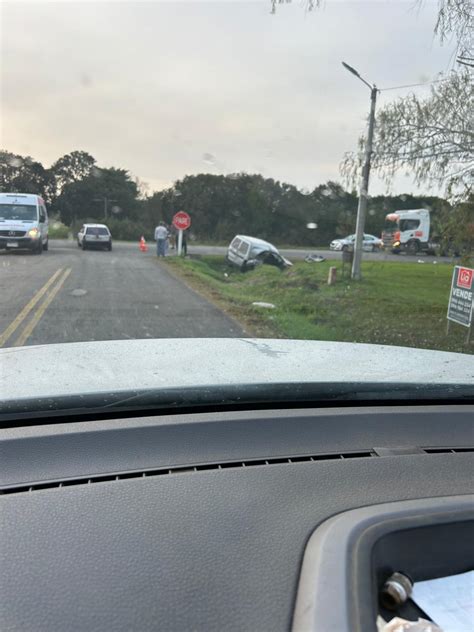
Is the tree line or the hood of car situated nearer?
the hood of car

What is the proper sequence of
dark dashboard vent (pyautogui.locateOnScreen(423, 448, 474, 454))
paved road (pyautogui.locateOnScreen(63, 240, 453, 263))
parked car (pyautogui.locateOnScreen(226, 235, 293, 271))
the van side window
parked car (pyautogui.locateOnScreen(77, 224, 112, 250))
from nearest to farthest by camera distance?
1. dark dashboard vent (pyautogui.locateOnScreen(423, 448, 474, 454))
2. parked car (pyautogui.locateOnScreen(77, 224, 112, 250))
3. paved road (pyautogui.locateOnScreen(63, 240, 453, 263))
4. parked car (pyautogui.locateOnScreen(226, 235, 293, 271))
5. the van side window

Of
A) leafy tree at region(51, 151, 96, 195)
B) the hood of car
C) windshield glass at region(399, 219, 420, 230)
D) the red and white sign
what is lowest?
the hood of car

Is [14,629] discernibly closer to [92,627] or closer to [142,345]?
[92,627]

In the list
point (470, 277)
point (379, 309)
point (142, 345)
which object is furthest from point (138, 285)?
point (142, 345)

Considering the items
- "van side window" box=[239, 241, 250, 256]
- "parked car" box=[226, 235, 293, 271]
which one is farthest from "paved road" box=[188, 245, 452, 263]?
"van side window" box=[239, 241, 250, 256]

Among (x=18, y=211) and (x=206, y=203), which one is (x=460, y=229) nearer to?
(x=18, y=211)

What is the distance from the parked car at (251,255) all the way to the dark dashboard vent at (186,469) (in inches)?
841

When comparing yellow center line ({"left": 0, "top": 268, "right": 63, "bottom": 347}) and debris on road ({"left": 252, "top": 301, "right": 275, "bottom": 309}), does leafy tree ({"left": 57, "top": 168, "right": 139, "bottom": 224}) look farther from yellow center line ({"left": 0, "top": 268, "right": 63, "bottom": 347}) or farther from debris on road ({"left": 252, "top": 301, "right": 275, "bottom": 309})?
debris on road ({"left": 252, "top": 301, "right": 275, "bottom": 309})

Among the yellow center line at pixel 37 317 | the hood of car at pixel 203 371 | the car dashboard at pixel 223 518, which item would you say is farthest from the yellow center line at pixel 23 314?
the car dashboard at pixel 223 518

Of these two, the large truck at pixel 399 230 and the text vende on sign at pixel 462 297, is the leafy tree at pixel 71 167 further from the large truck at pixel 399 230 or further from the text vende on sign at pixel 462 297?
the large truck at pixel 399 230

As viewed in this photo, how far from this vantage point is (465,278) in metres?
7.80

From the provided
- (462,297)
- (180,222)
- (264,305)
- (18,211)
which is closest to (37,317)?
(264,305)

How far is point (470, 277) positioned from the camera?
7.61 metres

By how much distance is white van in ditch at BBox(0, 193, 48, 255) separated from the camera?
17844 millimetres
